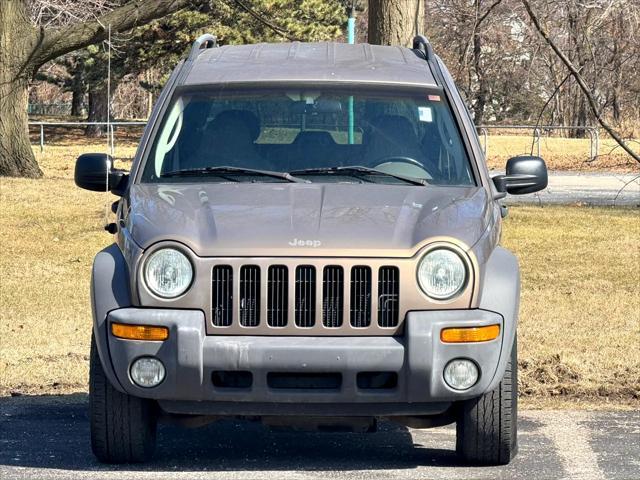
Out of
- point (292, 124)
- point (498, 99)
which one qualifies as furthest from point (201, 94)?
point (498, 99)

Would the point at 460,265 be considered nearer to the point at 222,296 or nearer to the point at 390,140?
the point at 222,296

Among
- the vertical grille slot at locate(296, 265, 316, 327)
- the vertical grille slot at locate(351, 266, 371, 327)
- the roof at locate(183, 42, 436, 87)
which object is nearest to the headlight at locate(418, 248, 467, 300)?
the vertical grille slot at locate(351, 266, 371, 327)

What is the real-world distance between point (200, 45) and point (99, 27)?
1459 centimetres

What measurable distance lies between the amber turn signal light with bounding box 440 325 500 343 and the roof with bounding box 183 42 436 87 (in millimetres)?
1871

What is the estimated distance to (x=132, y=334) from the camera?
544 centimetres

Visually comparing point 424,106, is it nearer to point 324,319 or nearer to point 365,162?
point 365,162

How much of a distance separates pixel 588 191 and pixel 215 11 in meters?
18.1

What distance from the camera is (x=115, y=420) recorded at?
5770 millimetres

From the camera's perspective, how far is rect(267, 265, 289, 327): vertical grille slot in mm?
5438

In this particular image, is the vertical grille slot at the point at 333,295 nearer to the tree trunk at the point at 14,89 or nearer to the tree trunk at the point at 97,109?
the tree trunk at the point at 14,89

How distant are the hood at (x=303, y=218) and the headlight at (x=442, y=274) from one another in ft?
0.25

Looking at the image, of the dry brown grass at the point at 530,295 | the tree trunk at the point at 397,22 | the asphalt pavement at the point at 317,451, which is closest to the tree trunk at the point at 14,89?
the dry brown grass at the point at 530,295

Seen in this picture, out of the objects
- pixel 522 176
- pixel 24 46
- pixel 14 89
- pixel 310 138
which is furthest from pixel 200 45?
pixel 14 89

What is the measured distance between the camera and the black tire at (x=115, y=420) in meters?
5.76
